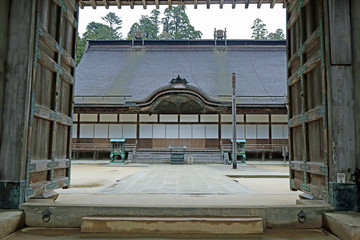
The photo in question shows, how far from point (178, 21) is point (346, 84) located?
45974 millimetres

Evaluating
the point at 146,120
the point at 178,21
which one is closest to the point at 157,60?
the point at 146,120

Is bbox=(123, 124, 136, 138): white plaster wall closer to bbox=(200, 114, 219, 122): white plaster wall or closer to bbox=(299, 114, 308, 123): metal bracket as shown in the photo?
bbox=(200, 114, 219, 122): white plaster wall

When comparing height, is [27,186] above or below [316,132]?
below

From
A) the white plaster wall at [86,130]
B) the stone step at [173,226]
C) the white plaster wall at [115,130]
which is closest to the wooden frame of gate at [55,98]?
the stone step at [173,226]

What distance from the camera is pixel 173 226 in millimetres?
2684

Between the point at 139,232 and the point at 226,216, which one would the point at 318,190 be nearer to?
the point at 226,216

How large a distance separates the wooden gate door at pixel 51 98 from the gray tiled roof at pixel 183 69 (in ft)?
47.3

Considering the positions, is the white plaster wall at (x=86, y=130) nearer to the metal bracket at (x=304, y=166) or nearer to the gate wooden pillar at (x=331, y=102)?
the metal bracket at (x=304, y=166)

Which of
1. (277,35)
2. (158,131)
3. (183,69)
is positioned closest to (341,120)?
(158,131)

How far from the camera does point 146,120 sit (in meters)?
18.5

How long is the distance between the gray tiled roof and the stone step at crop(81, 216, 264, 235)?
16.1 metres

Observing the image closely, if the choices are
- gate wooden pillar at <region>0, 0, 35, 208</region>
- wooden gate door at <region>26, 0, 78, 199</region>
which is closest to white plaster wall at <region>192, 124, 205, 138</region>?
wooden gate door at <region>26, 0, 78, 199</region>

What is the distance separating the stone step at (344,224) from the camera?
7.39 ft

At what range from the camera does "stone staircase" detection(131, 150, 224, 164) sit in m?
16.1
